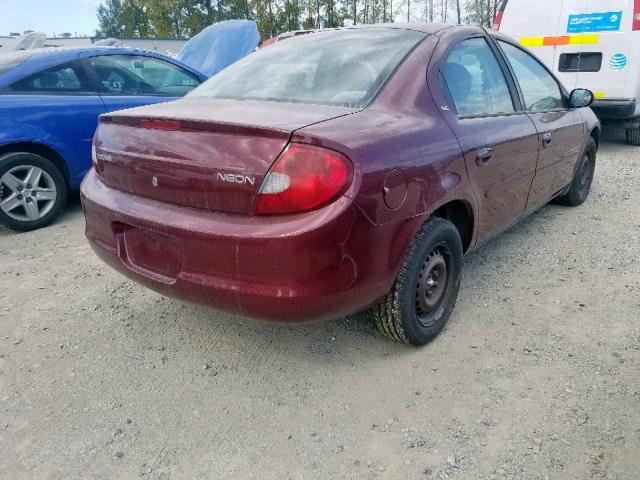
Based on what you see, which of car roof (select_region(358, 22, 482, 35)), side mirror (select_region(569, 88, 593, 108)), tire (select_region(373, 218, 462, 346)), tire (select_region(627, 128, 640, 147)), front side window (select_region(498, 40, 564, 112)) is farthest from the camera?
tire (select_region(627, 128, 640, 147))

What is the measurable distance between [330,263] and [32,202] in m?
3.49

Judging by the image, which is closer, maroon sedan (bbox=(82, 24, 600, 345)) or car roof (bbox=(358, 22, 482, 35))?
maroon sedan (bbox=(82, 24, 600, 345))

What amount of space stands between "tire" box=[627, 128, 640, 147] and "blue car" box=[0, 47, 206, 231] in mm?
6759

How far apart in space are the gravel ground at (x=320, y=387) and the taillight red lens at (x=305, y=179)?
0.90m

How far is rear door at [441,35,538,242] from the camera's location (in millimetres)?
2686

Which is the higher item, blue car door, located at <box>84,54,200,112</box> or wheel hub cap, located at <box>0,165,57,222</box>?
blue car door, located at <box>84,54,200,112</box>

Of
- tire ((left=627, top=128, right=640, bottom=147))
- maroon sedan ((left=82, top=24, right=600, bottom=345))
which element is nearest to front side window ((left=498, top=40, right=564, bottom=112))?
maroon sedan ((left=82, top=24, right=600, bottom=345))

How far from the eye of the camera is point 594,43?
682 centimetres

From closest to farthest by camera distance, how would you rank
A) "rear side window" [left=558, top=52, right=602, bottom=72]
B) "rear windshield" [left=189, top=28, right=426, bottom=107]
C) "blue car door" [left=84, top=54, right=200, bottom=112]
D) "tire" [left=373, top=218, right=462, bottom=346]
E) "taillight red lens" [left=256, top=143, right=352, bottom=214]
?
1. "taillight red lens" [left=256, top=143, right=352, bottom=214]
2. "tire" [left=373, top=218, right=462, bottom=346]
3. "rear windshield" [left=189, top=28, right=426, bottom=107]
4. "blue car door" [left=84, top=54, right=200, bottom=112]
5. "rear side window" [left=558, top=52, right=602, bottom=72]

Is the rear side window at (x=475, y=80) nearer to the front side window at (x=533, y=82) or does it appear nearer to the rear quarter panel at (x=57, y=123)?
the front side window at (x=533, y=82)

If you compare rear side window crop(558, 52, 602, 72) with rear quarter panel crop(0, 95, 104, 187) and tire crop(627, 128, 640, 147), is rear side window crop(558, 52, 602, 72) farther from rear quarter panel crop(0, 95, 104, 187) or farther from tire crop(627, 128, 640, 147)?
rear quarter panel crop(0, 95, 104, 187)

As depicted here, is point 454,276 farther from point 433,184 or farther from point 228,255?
point 228,255

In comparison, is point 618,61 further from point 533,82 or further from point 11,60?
point 11,60

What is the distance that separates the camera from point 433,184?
7.64ft
